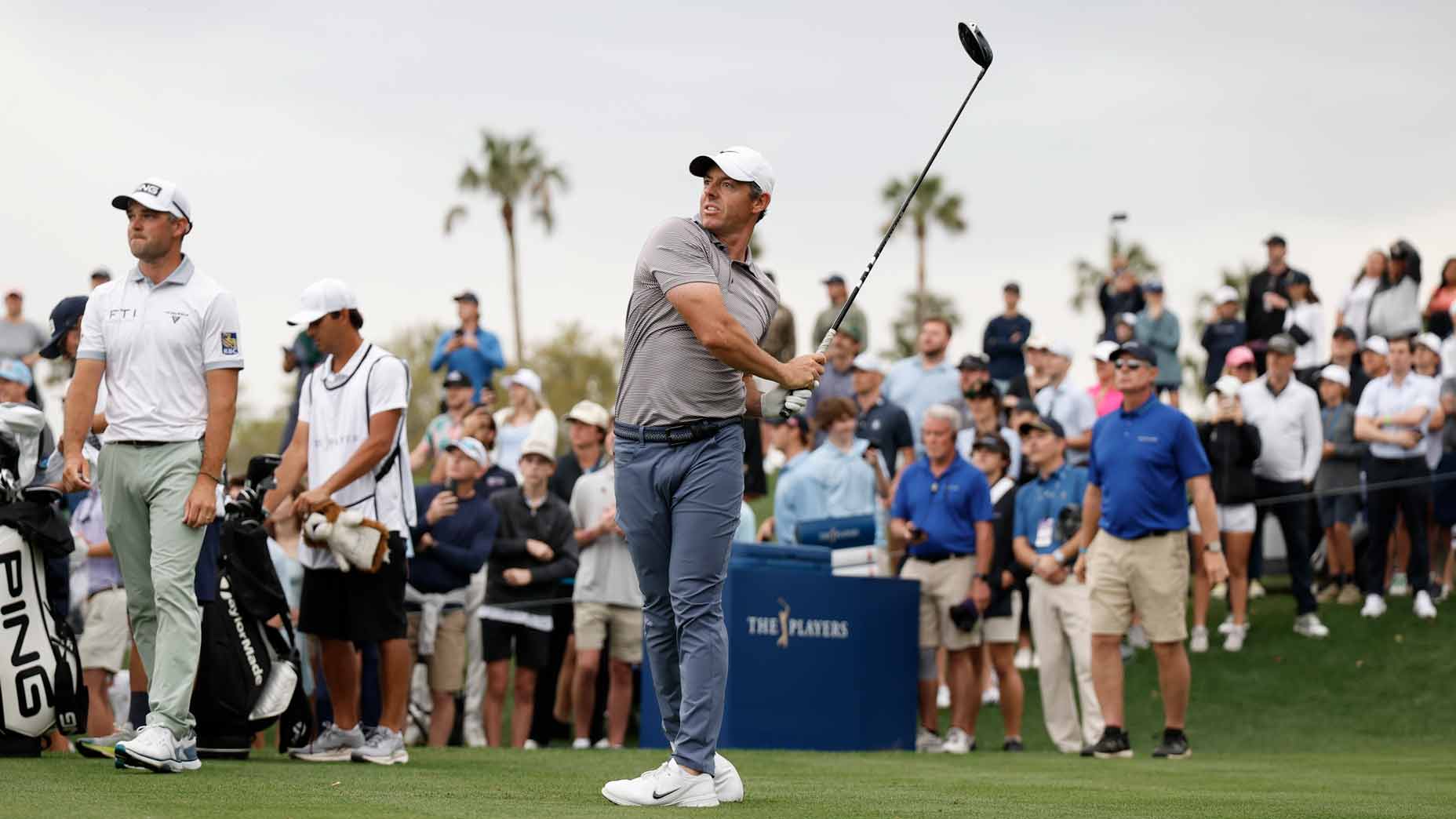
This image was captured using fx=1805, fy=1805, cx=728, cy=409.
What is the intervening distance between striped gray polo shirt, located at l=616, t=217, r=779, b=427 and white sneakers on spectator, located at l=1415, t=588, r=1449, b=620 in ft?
37.0

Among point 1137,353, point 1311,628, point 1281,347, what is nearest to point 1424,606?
point 1311,628

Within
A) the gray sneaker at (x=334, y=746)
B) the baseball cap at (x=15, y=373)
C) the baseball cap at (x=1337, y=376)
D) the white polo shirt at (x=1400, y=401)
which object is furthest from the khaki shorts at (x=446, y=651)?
the baseball cap at (x=1337, y=376)

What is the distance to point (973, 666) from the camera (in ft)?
43.5

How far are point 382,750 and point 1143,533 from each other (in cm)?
488

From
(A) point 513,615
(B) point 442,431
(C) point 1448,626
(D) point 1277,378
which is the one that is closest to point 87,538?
(A) point 513,615

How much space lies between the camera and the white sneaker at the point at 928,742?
43.6ft

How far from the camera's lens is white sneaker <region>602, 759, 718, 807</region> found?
6188 mm

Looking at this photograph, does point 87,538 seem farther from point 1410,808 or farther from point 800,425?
point 1410,808

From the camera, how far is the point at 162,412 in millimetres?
7430

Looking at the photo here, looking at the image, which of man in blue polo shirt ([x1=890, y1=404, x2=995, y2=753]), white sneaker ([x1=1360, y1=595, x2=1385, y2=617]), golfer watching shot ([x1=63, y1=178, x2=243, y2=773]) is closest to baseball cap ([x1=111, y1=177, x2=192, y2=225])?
golfer watching shot ([x1=63, y1=178, x2=243, y2=773])

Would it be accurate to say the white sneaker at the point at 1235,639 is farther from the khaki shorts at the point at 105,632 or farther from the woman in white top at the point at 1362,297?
the khaki shorts at the point at 105,632

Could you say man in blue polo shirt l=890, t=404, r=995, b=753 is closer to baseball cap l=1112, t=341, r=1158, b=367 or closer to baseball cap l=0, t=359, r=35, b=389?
baseball cap l=1112, t=341, r=1158, b=367

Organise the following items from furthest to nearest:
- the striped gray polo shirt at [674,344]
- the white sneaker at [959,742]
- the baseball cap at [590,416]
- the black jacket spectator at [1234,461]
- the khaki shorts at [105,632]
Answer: the black jacket spectator at [1234,461] < the baseball cap at [590,416] < the white sneaker at [959,742] < the khaki shorts at [105,632] < the striped gray polo shirt at [674,344]

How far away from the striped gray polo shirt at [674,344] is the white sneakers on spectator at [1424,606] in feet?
37.0
